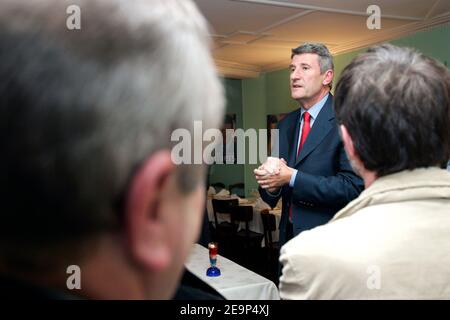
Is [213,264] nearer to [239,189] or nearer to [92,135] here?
[92,135]

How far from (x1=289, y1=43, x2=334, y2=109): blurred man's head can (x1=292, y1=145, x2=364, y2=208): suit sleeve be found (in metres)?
0.47

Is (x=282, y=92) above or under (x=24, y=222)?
above

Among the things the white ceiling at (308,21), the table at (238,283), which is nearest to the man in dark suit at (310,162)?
the table at (238,283)

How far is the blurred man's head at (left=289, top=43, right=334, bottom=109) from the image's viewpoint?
7.32 ft

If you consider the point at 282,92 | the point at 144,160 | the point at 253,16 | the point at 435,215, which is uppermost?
the point at 253,16

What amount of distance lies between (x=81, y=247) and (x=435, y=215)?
738mm

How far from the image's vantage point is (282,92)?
7.13 meters

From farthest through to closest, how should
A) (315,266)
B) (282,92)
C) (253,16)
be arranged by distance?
(282,92), (253,16), (315,266)

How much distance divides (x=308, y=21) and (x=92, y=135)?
4640 mm

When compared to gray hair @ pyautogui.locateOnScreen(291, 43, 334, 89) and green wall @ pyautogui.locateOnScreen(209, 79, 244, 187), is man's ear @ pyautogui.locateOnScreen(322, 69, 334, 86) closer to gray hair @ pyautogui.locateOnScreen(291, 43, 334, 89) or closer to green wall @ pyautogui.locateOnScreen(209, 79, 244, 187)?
gray hair @ pyautogui.locateOnScreen(291, 43, 334, 89)

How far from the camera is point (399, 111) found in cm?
86

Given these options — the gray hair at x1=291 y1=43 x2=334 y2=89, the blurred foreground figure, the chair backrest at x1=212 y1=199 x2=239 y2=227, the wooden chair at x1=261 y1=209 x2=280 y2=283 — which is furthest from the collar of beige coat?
the chair backrest at x1=212 y1=199 x2=239 y2=227
